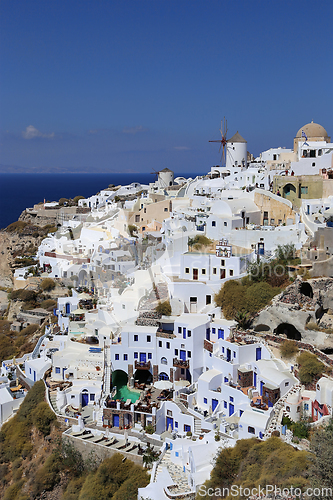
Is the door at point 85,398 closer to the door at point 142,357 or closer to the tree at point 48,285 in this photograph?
the door at point 142,357

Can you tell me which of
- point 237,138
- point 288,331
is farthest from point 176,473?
point 237,138

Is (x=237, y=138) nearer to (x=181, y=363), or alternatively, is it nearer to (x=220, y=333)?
(x=220, y=333)

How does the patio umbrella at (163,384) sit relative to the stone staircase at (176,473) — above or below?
above

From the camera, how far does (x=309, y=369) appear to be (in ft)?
52.8

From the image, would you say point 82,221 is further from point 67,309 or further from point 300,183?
point 300,183

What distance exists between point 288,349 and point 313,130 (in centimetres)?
2222

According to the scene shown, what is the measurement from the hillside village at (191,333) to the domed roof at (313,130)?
7.66 ft

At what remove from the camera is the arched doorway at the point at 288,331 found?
746 inches

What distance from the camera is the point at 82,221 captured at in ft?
133

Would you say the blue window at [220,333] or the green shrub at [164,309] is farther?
the green shrub at [164,309]

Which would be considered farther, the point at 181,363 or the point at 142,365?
the point at 142,365

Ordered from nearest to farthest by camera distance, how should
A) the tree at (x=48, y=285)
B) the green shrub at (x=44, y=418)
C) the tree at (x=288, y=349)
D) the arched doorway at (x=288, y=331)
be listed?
the tree at (x=288, y=349) → the arched doorway at (x=288, y=331) → the green shrub at (x=44, y=418) → the tree at (x=48, y=285)

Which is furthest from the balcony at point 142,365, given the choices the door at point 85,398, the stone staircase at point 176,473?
the stone staircase at point 176,473

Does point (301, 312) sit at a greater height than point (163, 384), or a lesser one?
greater
